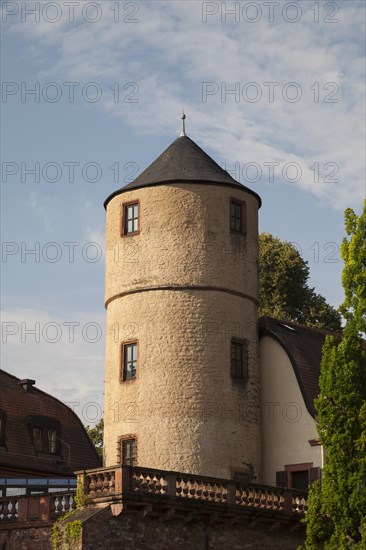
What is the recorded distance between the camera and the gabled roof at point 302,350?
36.9 meters

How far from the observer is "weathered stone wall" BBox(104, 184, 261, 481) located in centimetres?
3503

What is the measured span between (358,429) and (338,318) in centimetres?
2787

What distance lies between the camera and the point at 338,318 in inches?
2283

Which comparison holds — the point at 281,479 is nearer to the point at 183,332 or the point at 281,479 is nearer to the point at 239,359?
the point at 239,359

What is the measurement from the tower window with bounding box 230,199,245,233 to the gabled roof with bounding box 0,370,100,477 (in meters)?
10.9

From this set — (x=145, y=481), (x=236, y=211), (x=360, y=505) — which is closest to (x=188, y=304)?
(x=236, y=211)

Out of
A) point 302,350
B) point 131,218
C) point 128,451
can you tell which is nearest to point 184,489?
point 128,451

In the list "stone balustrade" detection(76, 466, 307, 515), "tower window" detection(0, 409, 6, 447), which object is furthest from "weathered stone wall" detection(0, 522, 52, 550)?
"tower window" detection(0, 409, 6, 447)

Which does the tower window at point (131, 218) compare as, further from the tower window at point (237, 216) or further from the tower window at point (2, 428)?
the tower window at point (2, 428)

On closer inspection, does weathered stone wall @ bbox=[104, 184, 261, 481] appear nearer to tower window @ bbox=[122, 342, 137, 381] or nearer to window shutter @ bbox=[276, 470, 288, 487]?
tower window @ bbox=[122, 342, 137, 381]

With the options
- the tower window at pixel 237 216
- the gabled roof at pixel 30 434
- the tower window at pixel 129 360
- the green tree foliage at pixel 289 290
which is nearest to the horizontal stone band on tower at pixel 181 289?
the tower window at pixel 129 360

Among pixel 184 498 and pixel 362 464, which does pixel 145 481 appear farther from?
pixel 362 464

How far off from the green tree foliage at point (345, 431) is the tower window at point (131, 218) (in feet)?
27.7

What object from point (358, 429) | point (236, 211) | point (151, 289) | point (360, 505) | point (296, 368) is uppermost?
point (236, 211)
